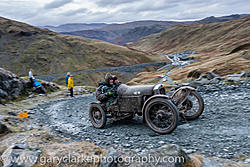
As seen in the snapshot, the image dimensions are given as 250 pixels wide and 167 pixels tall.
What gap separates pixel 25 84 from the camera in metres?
20.7

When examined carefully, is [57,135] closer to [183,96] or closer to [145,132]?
[145,132]

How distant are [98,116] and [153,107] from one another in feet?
9.71

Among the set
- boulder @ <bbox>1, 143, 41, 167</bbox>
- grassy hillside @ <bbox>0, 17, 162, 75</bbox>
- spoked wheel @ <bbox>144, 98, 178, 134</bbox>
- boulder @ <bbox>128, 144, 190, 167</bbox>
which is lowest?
boulder @ <bbox>1, 143, 41, 167</bbox>

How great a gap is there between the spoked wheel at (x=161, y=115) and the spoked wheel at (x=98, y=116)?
2336 millimetres

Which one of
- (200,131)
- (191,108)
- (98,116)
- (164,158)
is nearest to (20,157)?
(98,116)

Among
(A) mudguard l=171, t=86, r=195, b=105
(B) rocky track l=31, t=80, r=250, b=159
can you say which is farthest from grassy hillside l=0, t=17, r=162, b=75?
(A) mudguard l=171, t=86, r=195, b=105

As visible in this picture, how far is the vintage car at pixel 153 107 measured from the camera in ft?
22.8

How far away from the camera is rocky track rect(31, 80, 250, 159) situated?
591cm

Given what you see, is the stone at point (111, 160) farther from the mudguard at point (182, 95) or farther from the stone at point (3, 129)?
the stone at point (3, 129)

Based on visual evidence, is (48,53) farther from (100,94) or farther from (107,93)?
(107,93)

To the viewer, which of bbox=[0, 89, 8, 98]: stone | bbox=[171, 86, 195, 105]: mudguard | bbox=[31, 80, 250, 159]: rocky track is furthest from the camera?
bbox=[0, 89, 8, 98]: stone

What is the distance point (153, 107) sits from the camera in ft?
24.0

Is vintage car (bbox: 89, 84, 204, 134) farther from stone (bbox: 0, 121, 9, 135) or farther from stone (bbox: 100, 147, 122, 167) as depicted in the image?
stone (bbox: 0, 121, 9, 135)

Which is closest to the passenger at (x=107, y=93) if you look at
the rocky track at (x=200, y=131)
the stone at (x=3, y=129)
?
the rocky track at (x=200, y=131)
